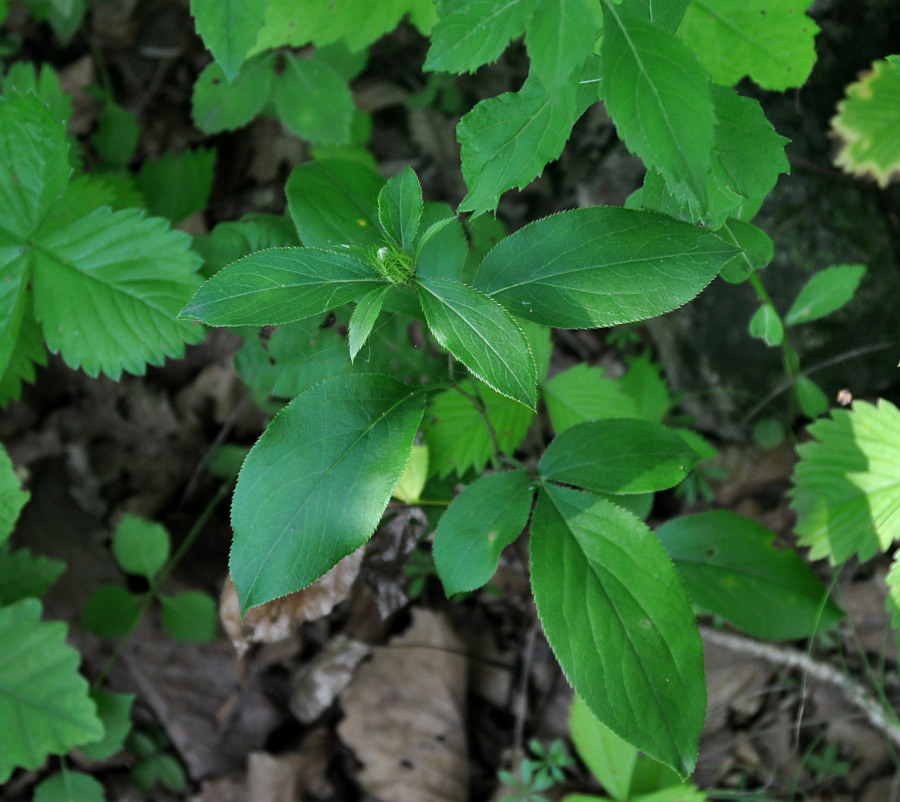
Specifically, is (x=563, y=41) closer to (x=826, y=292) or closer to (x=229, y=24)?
(x=229, y=24)

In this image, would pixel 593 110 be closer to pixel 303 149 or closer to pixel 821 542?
pixel 303 149

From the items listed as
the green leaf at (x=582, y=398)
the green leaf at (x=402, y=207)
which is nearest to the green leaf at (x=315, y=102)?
the green leaf at (x=582, y=398)

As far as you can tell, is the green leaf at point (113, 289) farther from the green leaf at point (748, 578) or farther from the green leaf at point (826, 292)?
the green leaf at point (826, 292)

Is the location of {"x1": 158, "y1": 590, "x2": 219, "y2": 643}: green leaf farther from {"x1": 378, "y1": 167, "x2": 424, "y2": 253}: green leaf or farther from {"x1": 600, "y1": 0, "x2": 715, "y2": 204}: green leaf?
{"x1": 600, "y1": 0, "x2": 715, "y2": 204}: green leaf

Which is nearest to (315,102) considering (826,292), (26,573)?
(826,292)

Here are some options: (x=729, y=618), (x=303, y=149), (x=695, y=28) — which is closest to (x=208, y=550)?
(x=303, y=149)

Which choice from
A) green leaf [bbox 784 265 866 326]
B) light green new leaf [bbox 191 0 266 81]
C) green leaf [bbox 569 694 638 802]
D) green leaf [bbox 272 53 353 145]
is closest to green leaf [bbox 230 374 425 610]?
light green new leaf [bbox 191 0 266 81]

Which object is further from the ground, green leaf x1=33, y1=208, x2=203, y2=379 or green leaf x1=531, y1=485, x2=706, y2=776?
green leaf x1=33, y1=208, x2=203, y2=379

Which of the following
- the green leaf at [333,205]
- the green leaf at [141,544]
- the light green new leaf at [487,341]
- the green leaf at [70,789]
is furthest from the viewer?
the green leaf at [141,544]
